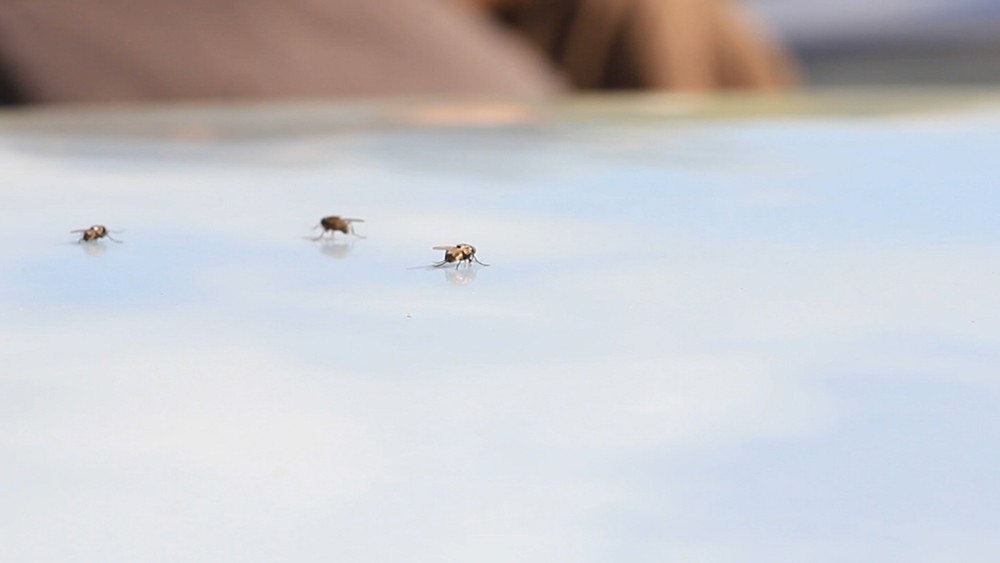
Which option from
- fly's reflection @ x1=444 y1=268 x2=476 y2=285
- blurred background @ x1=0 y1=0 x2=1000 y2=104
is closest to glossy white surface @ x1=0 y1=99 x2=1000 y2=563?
fly's reflection @ x1=444 y1=268 x2=476 y2=285

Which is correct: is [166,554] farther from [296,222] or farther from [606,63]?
[606,63]

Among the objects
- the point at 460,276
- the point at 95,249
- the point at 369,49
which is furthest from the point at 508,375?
the point at 369,49

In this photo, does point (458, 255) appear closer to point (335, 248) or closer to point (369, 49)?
point (335, 248)

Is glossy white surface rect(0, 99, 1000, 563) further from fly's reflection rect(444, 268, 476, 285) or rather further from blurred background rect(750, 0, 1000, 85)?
blurred background rect(750, 0, 1000, 85)

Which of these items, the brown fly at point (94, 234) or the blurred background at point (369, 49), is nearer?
the brown fly at point (94, 234)

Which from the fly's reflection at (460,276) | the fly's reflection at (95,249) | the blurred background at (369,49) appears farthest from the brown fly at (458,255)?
the blurred background at (369,49)

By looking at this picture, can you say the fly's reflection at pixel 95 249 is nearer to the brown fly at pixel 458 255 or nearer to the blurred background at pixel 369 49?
the brown fly at pixel 458 255

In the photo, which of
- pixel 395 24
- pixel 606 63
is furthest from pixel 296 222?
pixel 606 63
